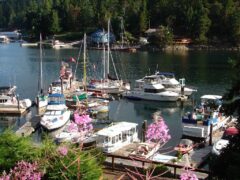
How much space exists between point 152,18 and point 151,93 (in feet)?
271

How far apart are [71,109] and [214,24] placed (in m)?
83.7

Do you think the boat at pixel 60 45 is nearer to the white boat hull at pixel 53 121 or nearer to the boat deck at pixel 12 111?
the boat deck at pixel 12 111

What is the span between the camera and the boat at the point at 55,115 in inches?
1249

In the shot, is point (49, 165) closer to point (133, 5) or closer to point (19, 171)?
point (19, 171)

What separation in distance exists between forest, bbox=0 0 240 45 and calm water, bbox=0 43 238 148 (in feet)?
42.8

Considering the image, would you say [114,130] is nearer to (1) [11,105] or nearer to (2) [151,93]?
(1) [11,105]

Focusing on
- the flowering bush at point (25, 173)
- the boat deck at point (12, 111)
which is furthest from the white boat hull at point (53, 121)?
the flowering bush at point (25, 173)

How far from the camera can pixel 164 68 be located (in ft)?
244

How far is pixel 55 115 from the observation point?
3275cm

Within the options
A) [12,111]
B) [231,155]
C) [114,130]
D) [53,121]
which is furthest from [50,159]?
[12,111]

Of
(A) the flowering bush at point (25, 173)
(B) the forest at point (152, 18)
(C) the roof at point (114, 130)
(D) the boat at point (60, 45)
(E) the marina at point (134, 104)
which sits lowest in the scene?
(E) the marina at point (134, 104)

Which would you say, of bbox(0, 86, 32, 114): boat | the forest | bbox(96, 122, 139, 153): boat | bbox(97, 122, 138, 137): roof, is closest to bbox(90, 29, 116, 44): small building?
the forest

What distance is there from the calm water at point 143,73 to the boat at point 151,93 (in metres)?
0.82

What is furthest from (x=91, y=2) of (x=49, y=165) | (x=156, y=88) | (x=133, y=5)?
(x=49, y=165)
